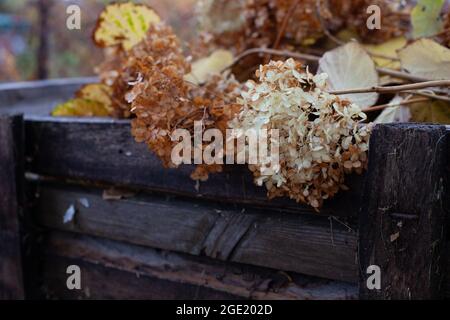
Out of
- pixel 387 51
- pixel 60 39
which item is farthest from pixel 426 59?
pixel 60 39

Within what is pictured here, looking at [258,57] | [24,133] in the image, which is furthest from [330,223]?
[24,133]

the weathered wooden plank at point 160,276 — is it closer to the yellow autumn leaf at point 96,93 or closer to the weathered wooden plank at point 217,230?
the weathered wooden plank at point 217,230

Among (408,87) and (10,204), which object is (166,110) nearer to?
(408,87)

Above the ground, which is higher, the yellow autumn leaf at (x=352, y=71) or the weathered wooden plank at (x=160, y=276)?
the yellow autumn leaf at (x=352, y=71)

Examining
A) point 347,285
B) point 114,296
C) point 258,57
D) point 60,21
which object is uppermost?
point 60,21

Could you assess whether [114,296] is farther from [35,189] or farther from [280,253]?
[280,253]

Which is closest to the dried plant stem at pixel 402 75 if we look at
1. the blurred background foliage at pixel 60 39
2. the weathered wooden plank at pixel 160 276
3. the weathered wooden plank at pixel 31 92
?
the weathered wooden plank at pixel 160 276

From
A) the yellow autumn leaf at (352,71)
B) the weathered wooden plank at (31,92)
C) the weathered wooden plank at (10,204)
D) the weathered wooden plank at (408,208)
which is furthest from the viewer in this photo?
the weathered wooden plank at (31,92)
